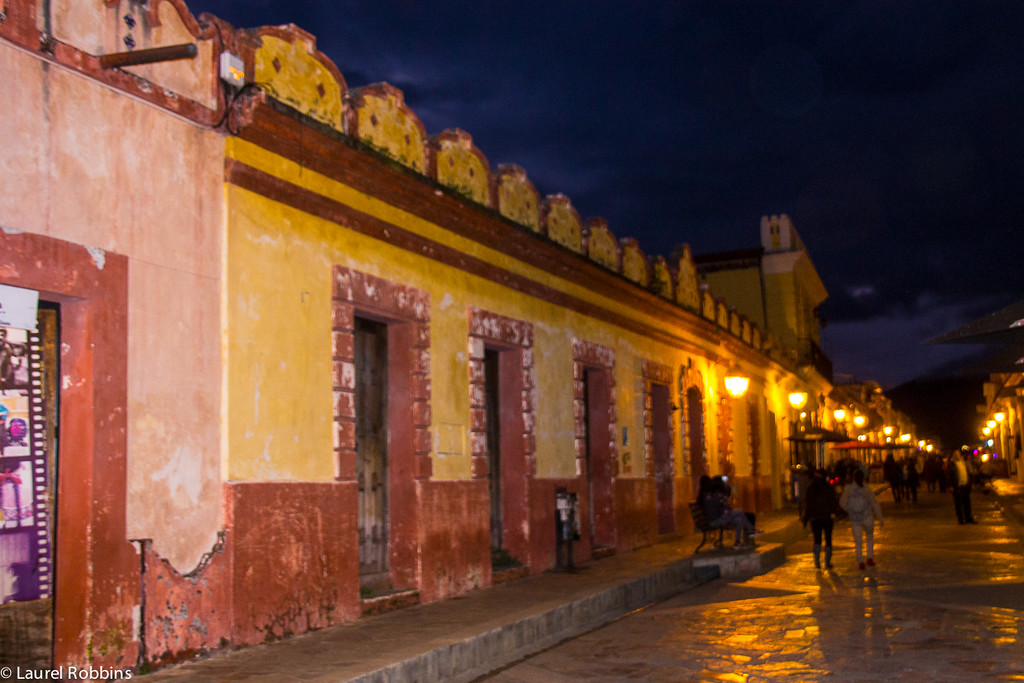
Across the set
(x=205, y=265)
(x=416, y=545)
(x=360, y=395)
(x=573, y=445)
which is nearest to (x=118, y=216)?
(x=205, y=265)

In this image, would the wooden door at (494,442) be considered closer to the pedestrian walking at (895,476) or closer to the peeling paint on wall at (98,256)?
the peeling paint on wall at (98,256)

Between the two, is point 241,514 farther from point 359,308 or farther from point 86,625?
point 359,308

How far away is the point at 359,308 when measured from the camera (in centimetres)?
1055

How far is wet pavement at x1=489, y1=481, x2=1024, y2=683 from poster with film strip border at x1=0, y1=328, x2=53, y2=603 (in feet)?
11.0

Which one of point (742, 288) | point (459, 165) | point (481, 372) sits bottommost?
point (481, 372)

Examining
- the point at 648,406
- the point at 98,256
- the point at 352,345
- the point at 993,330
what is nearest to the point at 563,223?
the point at 648,406

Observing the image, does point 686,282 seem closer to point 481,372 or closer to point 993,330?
point 481,372

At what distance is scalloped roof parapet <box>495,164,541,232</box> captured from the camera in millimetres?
13727

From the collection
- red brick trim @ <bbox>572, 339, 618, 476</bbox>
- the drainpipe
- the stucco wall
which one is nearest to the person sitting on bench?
red brick trim @ <bbox>572, 339, 618, 476</bbox>

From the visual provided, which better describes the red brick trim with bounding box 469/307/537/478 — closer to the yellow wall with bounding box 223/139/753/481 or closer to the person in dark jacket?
the yellow wall with bounding box 223/139/753/481

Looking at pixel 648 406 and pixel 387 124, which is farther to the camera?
pixel 648 406

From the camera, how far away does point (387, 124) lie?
1102 centimetres

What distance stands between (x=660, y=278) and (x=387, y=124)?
1020 cm

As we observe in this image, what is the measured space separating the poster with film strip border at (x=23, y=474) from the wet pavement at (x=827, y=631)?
11.0ft
